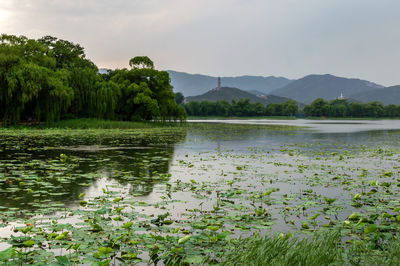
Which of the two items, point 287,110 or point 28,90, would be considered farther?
point 287,110

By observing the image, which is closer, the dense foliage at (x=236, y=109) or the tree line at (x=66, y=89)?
the tree line at (x=66, y=89)

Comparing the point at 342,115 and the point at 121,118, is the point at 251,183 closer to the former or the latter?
the point at 121,118

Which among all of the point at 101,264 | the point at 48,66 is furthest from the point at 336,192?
the point at 48,66

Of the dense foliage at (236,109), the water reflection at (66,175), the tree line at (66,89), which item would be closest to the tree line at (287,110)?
the dense foliage at (236,109)

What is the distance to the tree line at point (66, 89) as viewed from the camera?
3316 cm

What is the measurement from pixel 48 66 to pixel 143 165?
110 feet

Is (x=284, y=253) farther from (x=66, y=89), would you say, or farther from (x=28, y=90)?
(x=66, y=89)

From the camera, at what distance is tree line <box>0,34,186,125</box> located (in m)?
33.2

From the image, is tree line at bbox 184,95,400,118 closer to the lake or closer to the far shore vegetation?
the far shore vegetation

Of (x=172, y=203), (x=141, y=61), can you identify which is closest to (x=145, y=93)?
(x=141, y=61)

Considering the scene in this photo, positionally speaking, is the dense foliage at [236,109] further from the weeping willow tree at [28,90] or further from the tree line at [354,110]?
the weeping willow tree at [28,90]

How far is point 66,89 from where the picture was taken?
3631 centimetres

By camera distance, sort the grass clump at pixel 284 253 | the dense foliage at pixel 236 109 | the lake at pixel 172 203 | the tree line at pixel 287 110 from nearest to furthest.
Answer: the grass clump at pixel 284 253
the lake at pixel 172 203
the dense foliage at pixel 236 109
the tree line at pixel 287 110

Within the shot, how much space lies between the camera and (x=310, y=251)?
415 cm
